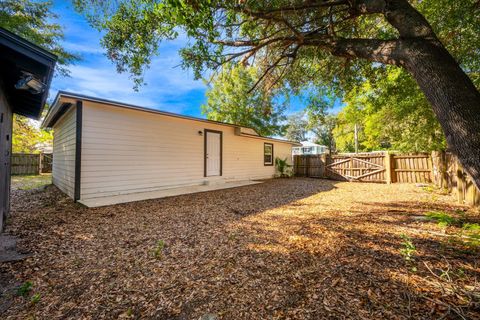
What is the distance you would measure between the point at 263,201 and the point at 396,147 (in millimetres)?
11174

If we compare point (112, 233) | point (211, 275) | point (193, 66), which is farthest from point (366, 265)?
point (193, 66)

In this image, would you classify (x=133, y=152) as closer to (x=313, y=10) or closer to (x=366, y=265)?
(x=313, y=10)

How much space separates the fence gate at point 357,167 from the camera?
34.0 feet

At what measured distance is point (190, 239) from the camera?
3174mm

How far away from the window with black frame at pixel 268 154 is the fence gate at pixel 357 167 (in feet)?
11.3

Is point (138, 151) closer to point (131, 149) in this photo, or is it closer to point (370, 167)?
point (131, 149)

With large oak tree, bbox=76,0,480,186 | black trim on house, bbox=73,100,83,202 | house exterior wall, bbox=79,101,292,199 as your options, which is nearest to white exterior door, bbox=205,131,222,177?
house exterior wall, bbox=79,101,292,199

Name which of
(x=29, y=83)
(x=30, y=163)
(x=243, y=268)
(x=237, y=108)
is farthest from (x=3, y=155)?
(x=30, y=163)

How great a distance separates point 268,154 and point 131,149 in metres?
8.51

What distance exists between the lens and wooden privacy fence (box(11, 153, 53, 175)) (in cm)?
1388

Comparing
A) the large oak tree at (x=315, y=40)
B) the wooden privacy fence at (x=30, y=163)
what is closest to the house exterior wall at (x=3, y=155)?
the large oak tree at (x=315, y=40)

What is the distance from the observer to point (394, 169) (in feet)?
32.2

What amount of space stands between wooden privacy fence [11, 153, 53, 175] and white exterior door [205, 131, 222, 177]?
14.1 m

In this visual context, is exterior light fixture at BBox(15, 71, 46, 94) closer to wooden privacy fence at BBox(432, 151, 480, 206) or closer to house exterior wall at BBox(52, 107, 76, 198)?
house exterior wall at BBox(52, 107, 76, 198)
